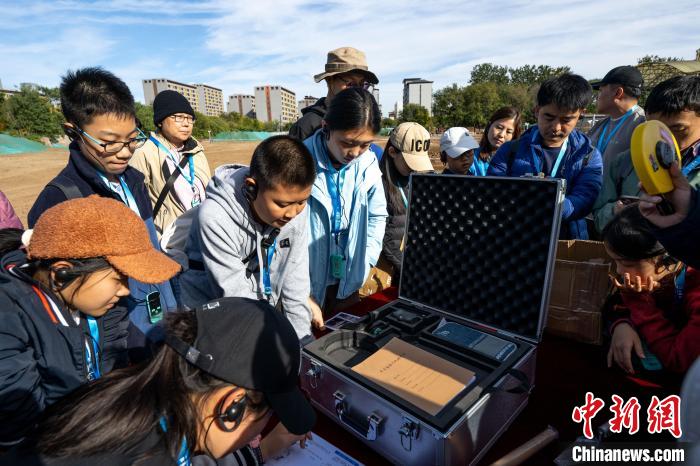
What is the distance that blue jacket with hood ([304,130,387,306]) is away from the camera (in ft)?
7.87

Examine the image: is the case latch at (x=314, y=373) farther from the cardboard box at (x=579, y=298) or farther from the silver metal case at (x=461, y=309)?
the cardboard box at (x=579, y=298)

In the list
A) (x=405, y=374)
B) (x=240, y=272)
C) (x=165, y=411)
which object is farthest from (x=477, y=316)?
(x=165, y=411)

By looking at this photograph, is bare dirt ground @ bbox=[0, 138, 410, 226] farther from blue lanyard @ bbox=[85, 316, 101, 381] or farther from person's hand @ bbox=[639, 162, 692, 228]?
person's hand @ bbox=[639, 162, 692, 228]

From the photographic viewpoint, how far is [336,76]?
127 inches

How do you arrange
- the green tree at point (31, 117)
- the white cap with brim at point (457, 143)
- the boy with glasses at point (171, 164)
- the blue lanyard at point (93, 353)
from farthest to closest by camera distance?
the green tree at point (31, 117) → the boy with glasses at point (171, 164) → the white cap with brim at point (457, 143) → the blue lanyard at point (93, 353)

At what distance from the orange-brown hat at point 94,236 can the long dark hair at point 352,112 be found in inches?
49.8

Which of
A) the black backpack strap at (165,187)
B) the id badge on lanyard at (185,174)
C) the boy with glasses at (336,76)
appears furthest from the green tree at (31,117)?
the boy with glasses at (336,76)

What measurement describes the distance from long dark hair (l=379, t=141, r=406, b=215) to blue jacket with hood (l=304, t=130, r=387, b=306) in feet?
1.44

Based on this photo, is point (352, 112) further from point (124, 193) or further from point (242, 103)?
point (242, 103)

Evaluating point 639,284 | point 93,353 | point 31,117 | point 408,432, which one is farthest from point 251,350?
point 31,117

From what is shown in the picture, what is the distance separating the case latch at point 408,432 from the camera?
119 centimetres

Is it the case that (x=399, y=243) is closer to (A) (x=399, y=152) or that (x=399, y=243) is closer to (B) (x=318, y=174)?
(A) (x=399, y=152)

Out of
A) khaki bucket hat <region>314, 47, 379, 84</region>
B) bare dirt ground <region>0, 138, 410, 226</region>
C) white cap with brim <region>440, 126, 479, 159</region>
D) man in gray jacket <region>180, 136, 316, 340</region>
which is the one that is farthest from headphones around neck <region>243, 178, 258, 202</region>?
bare dirt ground <region>0, 138, 410, 226</region>

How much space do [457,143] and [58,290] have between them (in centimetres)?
306
